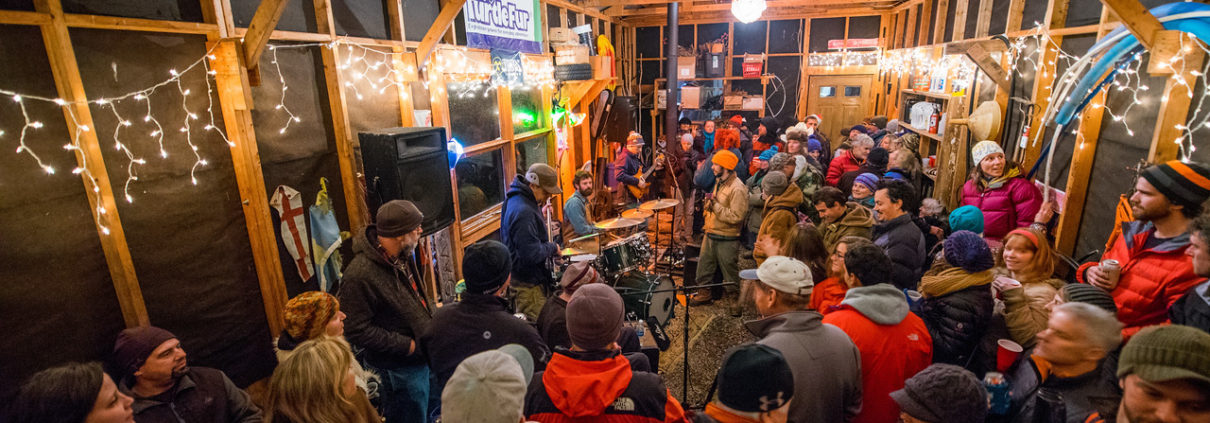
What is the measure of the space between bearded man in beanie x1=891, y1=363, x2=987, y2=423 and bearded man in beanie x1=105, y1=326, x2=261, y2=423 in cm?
259

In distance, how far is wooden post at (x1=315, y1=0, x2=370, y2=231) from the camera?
352 cm

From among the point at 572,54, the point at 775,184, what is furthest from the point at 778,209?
the point at 572,54

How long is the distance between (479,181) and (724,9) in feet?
21.4

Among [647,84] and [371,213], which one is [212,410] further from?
[647,84]

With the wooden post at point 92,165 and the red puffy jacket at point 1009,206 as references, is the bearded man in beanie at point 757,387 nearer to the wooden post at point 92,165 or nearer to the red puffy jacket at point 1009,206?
the wooden post at point 92,165

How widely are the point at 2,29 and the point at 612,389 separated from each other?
289 cm

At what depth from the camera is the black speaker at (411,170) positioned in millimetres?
3422

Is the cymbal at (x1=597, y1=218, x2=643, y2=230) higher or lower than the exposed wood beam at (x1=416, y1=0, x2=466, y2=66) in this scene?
lower

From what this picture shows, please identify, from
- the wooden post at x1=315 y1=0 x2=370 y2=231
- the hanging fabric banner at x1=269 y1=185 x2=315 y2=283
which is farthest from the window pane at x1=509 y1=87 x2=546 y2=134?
the hanging fabric banner at x1=269 y1=185 x2=315 y2=283

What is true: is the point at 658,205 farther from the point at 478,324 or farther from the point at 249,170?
the point at 249,170

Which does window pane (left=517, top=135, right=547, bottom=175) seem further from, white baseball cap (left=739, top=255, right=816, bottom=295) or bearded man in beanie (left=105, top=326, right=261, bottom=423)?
white baseball cap (left=739, top=255, right=816, bottom=295)

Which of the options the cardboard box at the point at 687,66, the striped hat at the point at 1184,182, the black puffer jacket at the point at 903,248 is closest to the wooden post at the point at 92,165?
the black puffer jacket at the point at 903,248

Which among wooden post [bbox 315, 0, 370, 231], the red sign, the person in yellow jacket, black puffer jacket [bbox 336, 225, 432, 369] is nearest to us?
black puffer jacket [bbox 336, 225, 432, 369]

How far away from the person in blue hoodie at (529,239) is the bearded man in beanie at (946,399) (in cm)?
241
